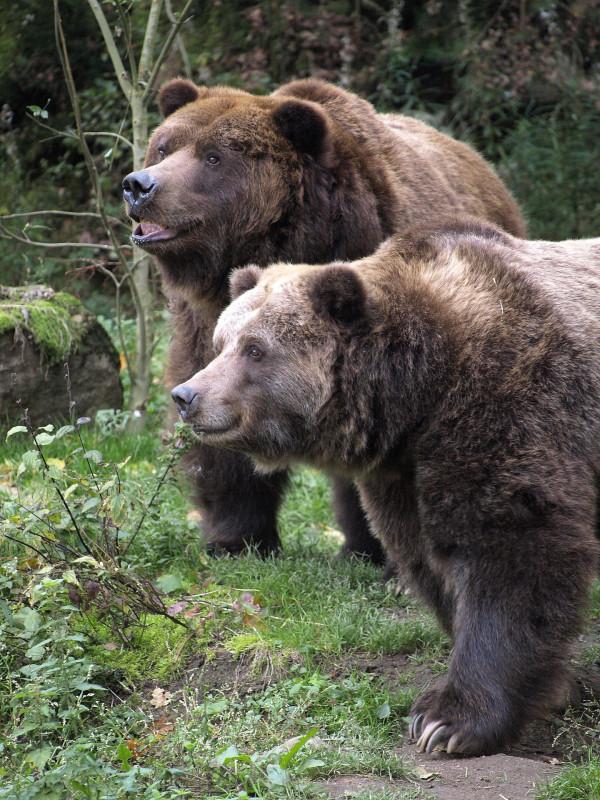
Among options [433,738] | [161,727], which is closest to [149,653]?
[161,727]

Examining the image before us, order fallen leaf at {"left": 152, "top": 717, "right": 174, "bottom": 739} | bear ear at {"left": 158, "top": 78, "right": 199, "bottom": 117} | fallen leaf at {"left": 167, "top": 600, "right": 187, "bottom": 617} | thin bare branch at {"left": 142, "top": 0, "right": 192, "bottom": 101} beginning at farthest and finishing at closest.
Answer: thin bare branch at {"left": 142, "top": 0, "right": 192, "bottom": 101} → bear ear at {"left": 158, "top": 78, "right": 199, "bottom": 117} → fallen leaf at {"left": 167, "top": 600, "right": 187, "bottom": 617} → fallen leaf at {"left": 152, "top": 717, "right": 174, "bottom": 739}

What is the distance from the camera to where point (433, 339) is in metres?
4.71

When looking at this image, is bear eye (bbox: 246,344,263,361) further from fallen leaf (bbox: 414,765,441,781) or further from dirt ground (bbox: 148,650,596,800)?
fallen leaf (bbox: 414,765,441,781)

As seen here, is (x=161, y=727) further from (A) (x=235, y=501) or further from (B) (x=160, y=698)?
(A) (x=235, y=501)

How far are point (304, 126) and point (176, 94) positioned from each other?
0.85 meters

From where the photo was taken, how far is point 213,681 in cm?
515

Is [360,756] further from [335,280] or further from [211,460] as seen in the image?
[211,460]

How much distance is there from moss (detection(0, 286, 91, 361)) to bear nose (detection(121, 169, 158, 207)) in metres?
2.56

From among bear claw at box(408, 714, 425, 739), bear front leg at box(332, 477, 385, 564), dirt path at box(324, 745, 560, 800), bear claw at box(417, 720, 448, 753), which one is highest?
dirt path at box(324, 745, 560, 800)

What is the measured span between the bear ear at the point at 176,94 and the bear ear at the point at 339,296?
Answer: 215 cm

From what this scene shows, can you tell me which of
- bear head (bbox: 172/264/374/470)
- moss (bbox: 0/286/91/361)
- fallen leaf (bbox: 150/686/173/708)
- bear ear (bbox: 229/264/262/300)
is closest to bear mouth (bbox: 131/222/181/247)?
→ bear ear (bbox: 229/264/262/300)

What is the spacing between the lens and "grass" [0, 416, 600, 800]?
162 inches

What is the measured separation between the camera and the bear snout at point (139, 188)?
596 cm

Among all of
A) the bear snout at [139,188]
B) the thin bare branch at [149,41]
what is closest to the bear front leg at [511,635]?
the bear snout at [139,188]
